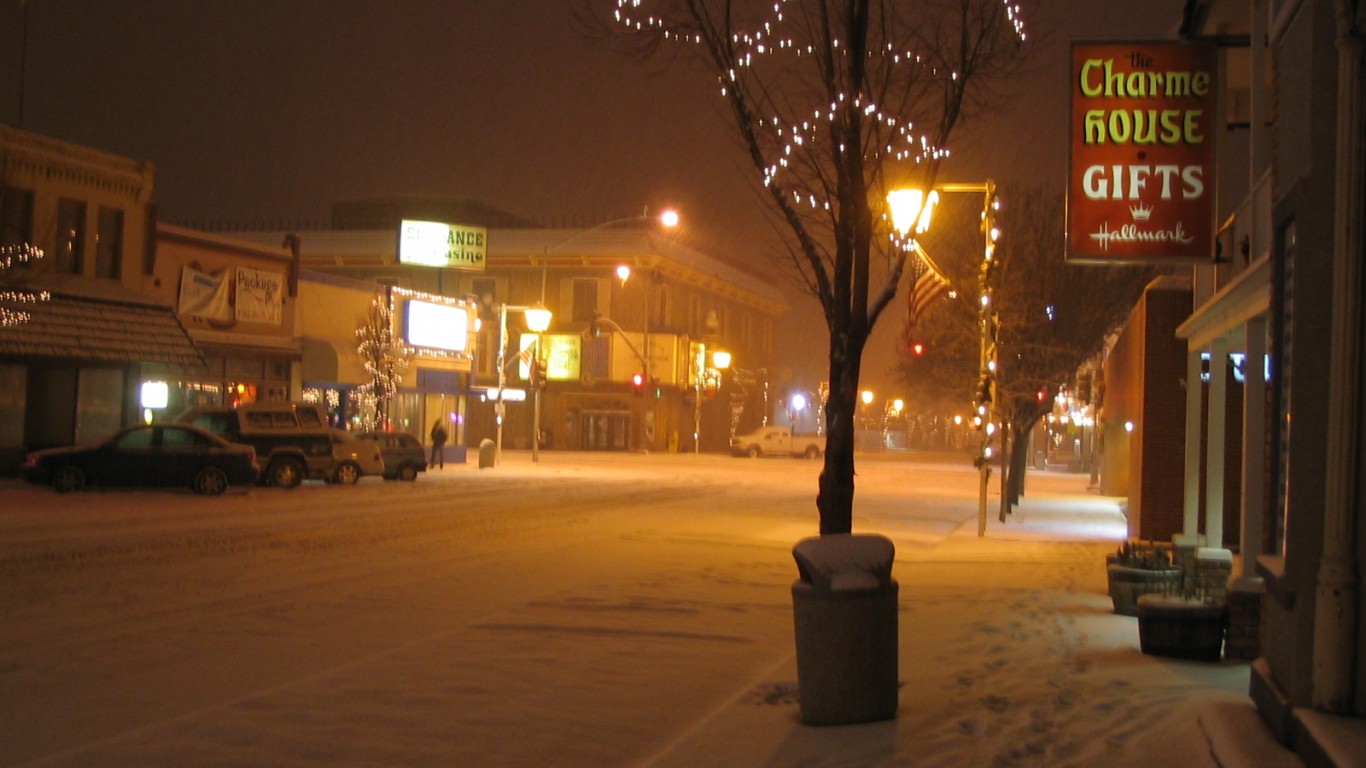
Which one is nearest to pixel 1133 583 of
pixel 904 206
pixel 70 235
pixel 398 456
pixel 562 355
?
pixel 904 206

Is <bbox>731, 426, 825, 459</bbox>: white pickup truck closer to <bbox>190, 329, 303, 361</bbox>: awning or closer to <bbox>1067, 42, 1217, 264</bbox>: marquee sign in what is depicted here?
<bbox>190, 329, 303, 361</bbox>: awning

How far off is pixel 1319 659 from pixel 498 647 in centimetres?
676

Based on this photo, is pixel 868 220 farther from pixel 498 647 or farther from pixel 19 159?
pixel 19 159

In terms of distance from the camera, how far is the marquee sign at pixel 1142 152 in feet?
45.0

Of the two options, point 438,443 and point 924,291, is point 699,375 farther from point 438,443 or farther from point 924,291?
point 924,291

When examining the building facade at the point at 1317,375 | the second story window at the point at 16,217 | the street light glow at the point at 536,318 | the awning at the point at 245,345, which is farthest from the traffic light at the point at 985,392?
the street light glow at the point at 536,318

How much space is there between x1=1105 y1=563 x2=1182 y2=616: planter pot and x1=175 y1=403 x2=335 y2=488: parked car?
2328 cm

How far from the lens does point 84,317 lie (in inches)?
1277

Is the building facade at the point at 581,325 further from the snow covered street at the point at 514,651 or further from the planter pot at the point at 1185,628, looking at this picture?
the planter pot at the point at 1185,628

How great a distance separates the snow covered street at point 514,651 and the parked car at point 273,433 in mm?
8625

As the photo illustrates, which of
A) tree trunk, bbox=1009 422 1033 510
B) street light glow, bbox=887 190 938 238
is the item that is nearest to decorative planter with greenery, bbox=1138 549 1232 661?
street light glow, bbox=887 190 938 238

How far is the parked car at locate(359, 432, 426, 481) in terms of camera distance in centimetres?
3709

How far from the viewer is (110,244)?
3434 cm

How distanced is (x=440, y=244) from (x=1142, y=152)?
1850 inches
